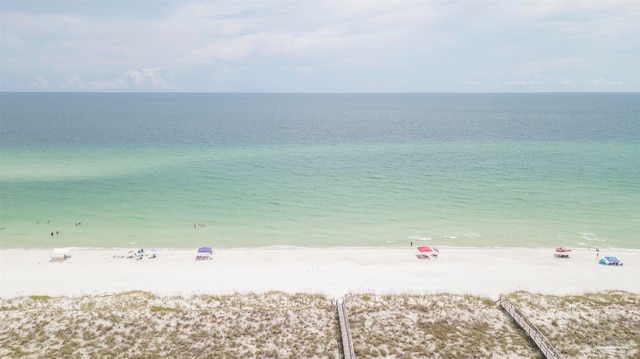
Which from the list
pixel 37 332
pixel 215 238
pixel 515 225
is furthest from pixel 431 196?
pixel 37 332

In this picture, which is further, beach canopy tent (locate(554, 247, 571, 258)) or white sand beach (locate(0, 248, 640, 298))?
beach canopy tent (locate(554, 247, 571, 258))

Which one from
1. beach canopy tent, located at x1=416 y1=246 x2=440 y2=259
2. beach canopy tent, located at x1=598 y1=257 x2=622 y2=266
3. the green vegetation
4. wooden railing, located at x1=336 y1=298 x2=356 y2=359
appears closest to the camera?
wooden railing, located at x1=336 y1=298 x2=356 y2=359

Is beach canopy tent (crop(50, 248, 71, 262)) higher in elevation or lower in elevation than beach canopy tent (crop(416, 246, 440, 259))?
higher

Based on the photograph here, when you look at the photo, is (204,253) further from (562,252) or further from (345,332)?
(562,252)

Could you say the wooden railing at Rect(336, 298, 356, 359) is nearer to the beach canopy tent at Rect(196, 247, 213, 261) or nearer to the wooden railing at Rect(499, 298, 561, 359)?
the wooden railing at Rect(499, 298, 561, 359)

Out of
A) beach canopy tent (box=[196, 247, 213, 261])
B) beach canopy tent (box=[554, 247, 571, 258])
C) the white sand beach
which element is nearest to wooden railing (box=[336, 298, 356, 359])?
the white sand beach

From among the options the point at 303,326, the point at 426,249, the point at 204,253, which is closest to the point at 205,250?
the point at 204,253

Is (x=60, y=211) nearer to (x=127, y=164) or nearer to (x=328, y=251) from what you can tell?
(x=127, y=164)
